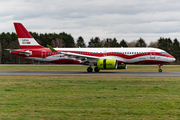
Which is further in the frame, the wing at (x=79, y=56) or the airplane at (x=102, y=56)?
the airplane at (x=102, y=56)

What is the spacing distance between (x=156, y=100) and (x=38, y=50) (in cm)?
3030

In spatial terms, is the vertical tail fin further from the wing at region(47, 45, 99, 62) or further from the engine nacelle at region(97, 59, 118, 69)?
the engine nacelle at region(97, 59, 118, 69)

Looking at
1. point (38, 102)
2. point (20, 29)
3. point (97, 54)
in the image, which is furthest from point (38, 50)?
point (38, 102)

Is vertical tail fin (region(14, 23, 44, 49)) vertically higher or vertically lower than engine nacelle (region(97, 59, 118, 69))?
higher

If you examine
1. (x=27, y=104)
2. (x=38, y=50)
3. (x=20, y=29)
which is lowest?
(x=27, y=104)

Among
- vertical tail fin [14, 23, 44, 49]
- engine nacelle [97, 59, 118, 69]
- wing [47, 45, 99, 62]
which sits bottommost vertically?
engine nacelle [97, 59, 118, 69]

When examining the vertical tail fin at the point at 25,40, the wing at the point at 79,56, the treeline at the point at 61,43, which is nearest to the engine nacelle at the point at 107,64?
the wing at the point at 79,56

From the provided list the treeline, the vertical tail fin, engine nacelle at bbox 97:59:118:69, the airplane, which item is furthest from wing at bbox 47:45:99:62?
the treeline

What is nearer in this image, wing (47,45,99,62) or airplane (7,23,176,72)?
wing (47,45,99,62)

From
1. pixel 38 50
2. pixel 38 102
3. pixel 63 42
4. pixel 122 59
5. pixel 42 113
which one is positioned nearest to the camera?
pixel 42 113

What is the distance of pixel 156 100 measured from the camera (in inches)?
465

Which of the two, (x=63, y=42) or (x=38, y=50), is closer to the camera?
(x=38, y=50)

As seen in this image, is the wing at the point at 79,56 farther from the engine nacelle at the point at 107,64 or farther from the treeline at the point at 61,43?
the treeline at the point at 61,43

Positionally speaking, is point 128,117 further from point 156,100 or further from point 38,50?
point 38,50
